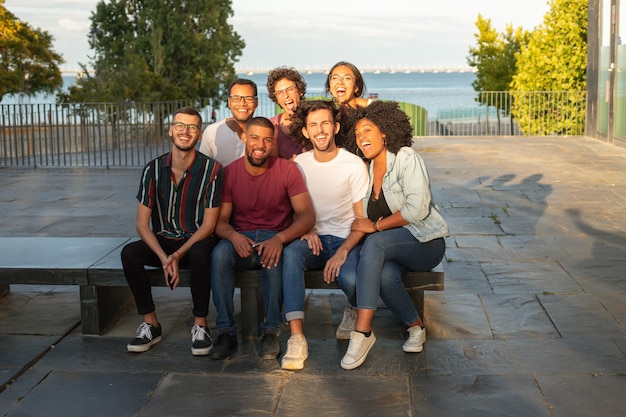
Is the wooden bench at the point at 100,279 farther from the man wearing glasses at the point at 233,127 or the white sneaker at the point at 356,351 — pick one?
the man wearing glasses at the point at 233,127

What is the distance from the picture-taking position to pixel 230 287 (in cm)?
493

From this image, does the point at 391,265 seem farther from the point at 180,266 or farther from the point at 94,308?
the point at 94,308

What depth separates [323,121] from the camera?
5059 mm

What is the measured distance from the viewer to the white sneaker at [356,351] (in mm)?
4602

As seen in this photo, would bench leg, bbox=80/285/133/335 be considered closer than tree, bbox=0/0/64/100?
Yes

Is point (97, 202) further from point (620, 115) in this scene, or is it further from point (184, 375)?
point (620, 115)

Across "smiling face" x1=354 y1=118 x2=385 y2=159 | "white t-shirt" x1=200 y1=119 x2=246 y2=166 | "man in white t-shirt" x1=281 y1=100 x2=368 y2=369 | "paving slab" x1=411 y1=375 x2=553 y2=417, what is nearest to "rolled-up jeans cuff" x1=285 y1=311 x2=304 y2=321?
"man in white t-shirt" x1=281 y1=100 x2=368 y2=369

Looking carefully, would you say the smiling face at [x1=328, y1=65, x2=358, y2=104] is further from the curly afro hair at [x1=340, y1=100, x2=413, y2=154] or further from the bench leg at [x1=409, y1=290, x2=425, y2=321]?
the bench leg at [x1=409, y1=290, x2=425, y2=321]

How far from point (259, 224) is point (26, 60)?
22.3m

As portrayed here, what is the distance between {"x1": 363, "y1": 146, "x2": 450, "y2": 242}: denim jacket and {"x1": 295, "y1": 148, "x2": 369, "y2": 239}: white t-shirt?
0.18 m

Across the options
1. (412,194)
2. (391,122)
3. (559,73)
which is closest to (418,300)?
(412,194)

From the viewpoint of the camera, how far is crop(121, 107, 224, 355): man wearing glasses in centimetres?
495

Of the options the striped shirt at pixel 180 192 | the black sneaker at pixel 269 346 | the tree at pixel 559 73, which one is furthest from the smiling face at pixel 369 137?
the tree at pixel 559 73

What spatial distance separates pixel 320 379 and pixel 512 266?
9.62 ft
